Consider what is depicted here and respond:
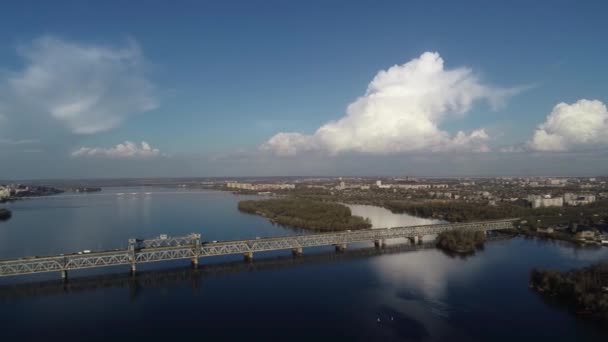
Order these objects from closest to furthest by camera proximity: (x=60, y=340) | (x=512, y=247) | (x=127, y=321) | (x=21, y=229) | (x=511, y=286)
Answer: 1. (x=60, y=340)
2. (x=127, y=321)
3. (x=511, y=286)
4. (x=512, y=247)
5. (x=21, y=229)

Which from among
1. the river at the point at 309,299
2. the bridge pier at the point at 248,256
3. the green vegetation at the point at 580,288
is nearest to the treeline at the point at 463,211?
the river at the point at 309,299

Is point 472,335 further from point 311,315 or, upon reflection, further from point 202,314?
point 202,314

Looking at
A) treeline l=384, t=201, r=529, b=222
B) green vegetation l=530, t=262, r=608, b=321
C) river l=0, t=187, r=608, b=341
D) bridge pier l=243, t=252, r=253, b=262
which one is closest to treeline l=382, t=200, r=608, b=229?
treeline l=384, t=201, r=529, b=222

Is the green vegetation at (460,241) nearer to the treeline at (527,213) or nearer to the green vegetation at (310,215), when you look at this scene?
the green vegetation at (310,215)

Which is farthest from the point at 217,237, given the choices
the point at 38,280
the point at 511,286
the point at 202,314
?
the point at 511,286

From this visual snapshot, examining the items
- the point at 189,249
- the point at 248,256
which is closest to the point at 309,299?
the point at 248,256

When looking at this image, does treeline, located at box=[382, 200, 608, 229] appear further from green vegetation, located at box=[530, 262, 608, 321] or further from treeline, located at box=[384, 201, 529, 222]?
green vegetation, located at box=[530, 262, 608, 321]
